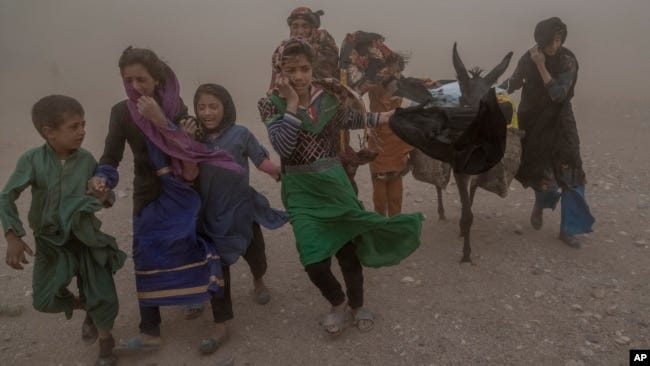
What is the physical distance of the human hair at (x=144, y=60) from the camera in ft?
9.20

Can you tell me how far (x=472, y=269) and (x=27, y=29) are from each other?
20106mm

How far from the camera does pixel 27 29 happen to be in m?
18.5

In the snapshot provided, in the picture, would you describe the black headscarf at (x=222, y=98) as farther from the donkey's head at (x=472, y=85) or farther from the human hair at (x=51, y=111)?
the donkey's head at (x=472, y=85)

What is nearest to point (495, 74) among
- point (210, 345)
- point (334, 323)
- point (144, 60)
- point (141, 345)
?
point (334, 323)

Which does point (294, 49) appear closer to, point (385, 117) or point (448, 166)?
point (385, 117)


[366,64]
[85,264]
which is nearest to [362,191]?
[366,64]

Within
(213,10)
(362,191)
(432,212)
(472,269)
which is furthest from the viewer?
(213,10)

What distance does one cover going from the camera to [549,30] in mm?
3871

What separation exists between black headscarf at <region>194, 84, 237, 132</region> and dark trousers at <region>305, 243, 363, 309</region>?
108 centimetres

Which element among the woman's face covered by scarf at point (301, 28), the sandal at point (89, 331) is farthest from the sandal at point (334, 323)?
the woman's face covered by scarf at point (301, 28)

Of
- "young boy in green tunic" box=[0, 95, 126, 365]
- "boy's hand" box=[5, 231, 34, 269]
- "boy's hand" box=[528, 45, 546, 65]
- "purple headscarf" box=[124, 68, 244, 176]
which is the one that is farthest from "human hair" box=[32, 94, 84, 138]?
"boy's hand" box=[528, 45, 546, 65]

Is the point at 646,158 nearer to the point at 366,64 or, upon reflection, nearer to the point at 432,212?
the point at 432,212

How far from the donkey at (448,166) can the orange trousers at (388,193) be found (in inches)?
10.3

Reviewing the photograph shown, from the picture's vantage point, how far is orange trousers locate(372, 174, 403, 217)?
14.2ft
